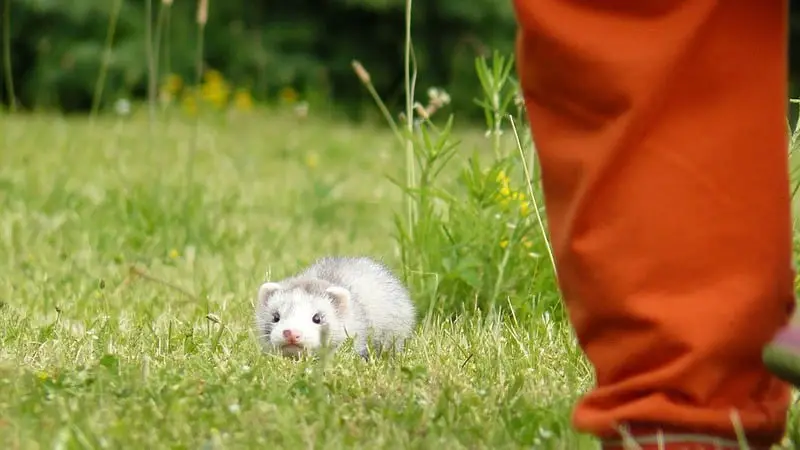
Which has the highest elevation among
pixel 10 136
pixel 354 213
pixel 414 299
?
pixel 414 299

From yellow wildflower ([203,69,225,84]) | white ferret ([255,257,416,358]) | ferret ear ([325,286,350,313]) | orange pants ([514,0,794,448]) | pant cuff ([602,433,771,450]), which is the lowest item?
yellow wildflower ([203,69,225,84])

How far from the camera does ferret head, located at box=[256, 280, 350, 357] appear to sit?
2.95 meters

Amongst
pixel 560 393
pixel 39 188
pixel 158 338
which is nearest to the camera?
pixel 560 393

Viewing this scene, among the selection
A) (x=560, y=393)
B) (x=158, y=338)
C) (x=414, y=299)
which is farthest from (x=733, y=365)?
(x=414, y=299)

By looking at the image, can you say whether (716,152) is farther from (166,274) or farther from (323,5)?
(323,5)

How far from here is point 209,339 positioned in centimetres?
287

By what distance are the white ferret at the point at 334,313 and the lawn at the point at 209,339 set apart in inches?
2.5

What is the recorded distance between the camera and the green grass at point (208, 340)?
6.78 feet

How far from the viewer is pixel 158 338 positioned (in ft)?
9.25

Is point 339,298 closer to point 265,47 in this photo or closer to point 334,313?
point 334,313

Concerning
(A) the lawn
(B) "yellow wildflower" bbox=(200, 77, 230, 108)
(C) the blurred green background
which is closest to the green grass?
(A) the lawn

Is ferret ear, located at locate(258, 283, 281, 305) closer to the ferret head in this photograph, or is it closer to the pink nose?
the ferret head

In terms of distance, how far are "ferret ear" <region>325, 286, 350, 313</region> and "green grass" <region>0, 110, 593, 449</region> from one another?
0.18 meters

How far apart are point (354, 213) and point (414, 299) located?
2090 mm
